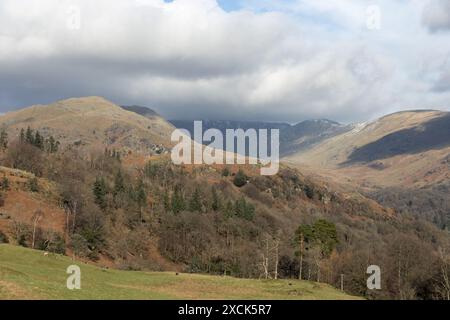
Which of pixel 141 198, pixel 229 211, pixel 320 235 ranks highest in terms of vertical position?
pixel 141 198

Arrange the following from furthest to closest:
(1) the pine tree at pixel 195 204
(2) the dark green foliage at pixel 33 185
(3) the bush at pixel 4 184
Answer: (1) the pine tree at pixel 195 204 < (2) the dark green foliage at pixel 33 185 < (3) the bush at pixel 4 184

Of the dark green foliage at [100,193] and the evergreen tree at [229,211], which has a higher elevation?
the dark green foliage at [100,193]

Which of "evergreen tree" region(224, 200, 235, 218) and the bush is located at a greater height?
the bush

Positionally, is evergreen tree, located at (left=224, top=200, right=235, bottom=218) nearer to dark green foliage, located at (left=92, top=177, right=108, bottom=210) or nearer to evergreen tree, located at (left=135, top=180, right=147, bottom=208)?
evergreen tree, located at (left=135, top=180, right=147, bottom=208)

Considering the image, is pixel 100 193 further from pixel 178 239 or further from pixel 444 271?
pixel 444 271

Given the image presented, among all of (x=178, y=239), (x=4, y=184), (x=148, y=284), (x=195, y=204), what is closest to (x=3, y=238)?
(x=4, y=184)

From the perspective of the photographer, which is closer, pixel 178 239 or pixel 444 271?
pixel 444 271

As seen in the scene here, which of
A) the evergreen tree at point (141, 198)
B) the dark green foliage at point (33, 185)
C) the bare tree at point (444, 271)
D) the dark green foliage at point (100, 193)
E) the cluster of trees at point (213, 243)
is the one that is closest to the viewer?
the bare tree at point (444, 271)

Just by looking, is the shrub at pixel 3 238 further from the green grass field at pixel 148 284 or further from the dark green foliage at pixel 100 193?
the dark green foliage at pixel 100 193

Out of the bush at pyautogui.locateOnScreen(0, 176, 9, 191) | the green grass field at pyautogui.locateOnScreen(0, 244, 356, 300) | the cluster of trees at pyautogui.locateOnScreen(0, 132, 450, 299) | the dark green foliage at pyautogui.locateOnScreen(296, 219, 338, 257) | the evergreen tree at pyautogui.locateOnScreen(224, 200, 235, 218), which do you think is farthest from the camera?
the evergreen tree at pyautogui.locateOnScreen(224, 200, 235, 218)

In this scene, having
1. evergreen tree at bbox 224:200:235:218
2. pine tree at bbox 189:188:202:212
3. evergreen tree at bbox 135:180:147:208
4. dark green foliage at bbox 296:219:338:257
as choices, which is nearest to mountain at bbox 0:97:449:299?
dark green foliage at bbox 296:219:338:257

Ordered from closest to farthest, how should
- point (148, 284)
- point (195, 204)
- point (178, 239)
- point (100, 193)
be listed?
point (148, 284)
point (178, 239)
point (100, 193)
point (195, 204)

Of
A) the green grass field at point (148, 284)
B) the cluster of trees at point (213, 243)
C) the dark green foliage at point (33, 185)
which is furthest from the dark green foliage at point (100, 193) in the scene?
the green grass field at point (148, 284)
